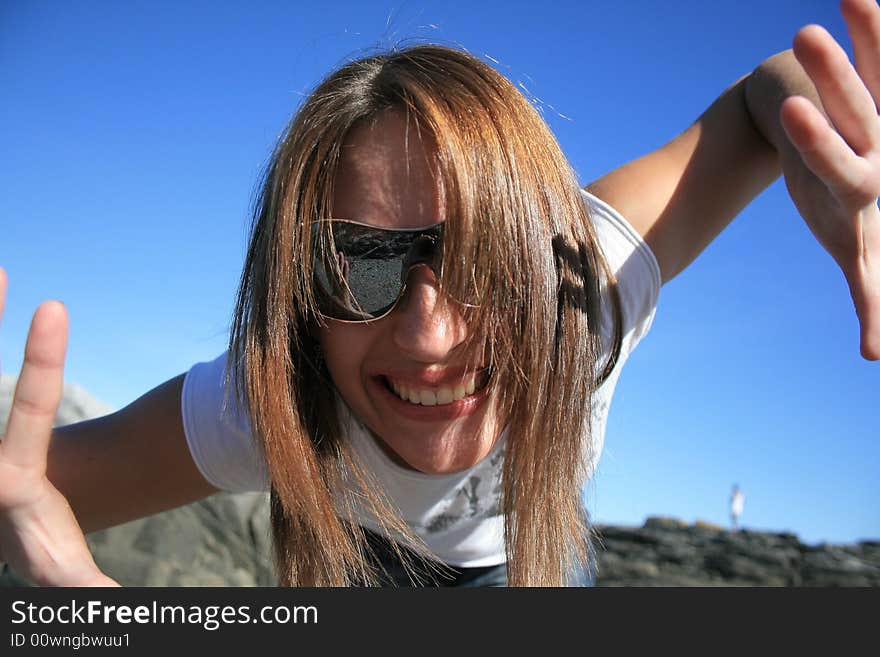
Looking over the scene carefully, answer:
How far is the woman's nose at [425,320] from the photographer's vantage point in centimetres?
169

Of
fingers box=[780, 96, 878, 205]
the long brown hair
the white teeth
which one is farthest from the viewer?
the white teeth

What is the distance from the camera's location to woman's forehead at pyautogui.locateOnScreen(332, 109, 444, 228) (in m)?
1.69

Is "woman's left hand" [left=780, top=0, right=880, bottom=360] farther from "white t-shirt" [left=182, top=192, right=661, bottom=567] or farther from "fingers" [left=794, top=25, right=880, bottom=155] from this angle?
"white t-shirt" [left=182, top=192, right=661, bottom=567]

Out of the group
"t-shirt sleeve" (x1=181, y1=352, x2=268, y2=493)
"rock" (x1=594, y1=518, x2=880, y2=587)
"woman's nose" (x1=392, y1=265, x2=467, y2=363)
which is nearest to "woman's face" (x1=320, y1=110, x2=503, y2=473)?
"woman's nose" (x1=392, y1=265, x2=467, y2=363)

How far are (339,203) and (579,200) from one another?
0.60m

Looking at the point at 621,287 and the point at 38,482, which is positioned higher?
the point at 621,287

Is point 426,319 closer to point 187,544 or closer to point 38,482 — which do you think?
point 38,482

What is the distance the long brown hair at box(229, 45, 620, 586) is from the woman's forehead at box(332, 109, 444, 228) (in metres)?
0.03

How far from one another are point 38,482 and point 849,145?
1.78 metres

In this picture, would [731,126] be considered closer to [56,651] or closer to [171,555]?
[56,651]

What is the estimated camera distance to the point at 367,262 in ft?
5.62

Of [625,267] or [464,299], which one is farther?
[625,267]

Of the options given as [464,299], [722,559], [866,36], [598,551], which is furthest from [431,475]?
[722,559]

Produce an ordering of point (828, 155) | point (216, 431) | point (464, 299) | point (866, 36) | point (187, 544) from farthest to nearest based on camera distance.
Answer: point (187, 544)
point (216, 431)
point (464, 299)
point (866, 36)
point (828, 155)
